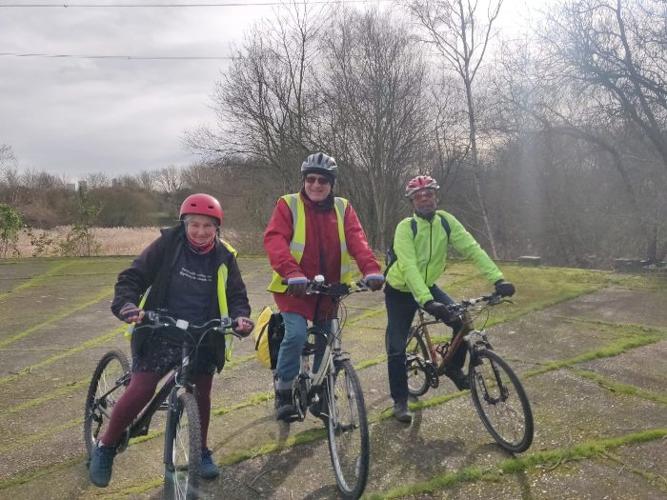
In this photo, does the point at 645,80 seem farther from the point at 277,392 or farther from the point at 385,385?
the point at 277,392

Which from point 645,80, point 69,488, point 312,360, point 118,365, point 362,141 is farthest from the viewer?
point 362,141

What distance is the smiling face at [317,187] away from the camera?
3443 mm

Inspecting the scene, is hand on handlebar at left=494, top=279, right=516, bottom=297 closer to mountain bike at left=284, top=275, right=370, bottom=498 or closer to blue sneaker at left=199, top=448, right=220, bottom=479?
mountain bike at left=284, top=275, right=370, bottom=498

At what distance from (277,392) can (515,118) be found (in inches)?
630

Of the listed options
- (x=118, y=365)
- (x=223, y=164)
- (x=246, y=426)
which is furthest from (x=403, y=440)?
(x=223, y=164)

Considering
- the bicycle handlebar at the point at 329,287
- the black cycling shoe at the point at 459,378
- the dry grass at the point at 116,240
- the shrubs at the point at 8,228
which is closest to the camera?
the bicycle handlebar at the point at 329,287

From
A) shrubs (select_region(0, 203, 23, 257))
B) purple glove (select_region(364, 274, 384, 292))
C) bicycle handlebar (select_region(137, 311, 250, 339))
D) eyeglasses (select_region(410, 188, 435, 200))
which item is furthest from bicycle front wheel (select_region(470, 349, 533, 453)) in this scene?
shrubs (select_region(0, 203, 23, 257))

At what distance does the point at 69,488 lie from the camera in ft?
10.3

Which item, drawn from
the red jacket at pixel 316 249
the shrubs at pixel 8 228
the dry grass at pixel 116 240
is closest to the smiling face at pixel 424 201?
→ the red jacket at pixel 316 249

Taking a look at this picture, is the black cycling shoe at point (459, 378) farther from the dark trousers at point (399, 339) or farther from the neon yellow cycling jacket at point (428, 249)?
the neon yellow cycling jacket at point (428, 249)

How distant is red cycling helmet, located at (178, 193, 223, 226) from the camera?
2945 millimetres

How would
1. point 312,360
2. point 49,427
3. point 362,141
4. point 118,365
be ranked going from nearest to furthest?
point 118,365
point 312,360
point 49,427
point 362,141

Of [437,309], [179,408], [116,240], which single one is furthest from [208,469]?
[116,240]

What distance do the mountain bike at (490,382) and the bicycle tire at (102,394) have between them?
212cm
